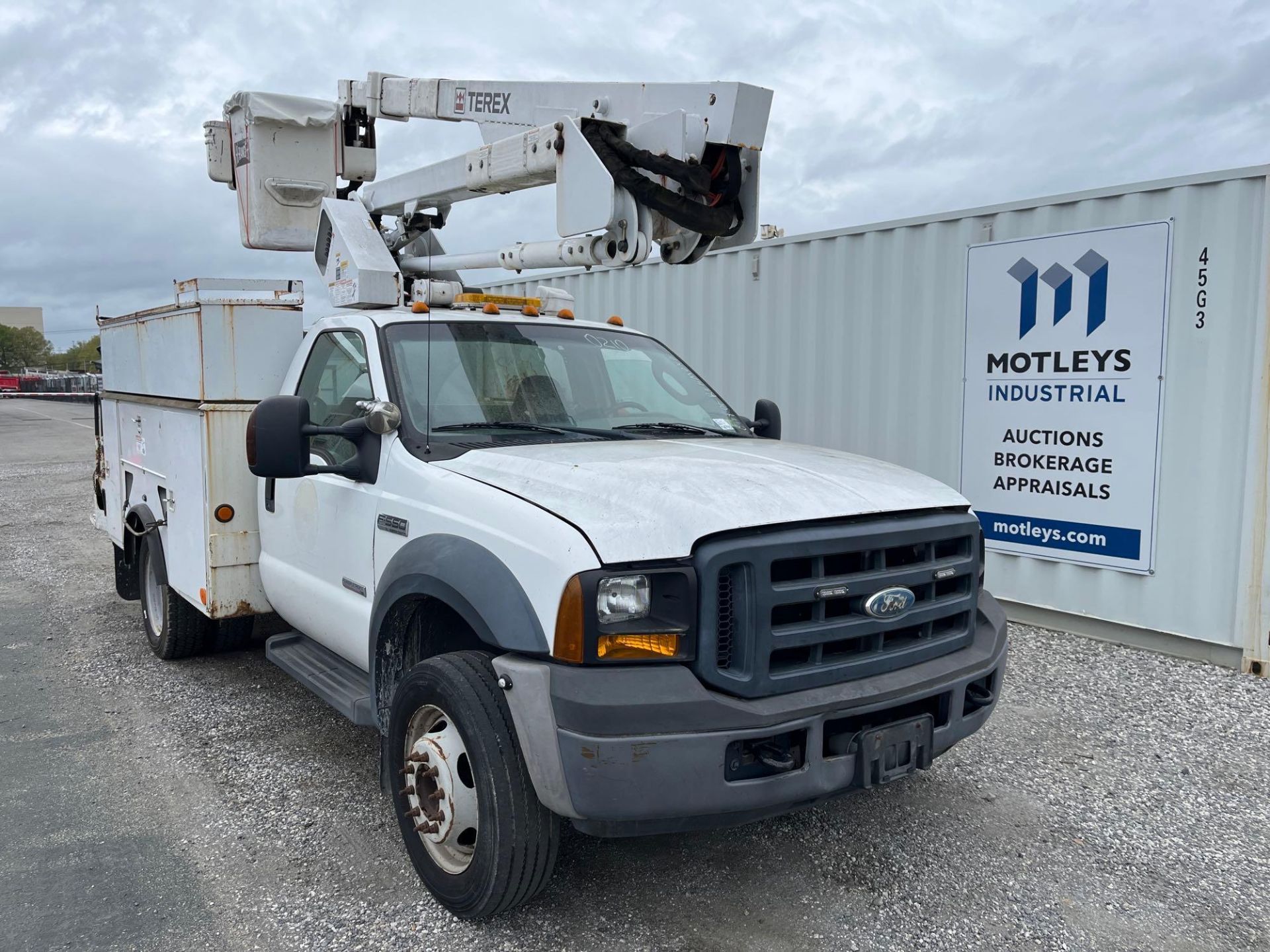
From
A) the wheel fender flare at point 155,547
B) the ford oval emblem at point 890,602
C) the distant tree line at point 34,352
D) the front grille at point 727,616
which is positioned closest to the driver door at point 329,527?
the wheel fender flare at point 155,547

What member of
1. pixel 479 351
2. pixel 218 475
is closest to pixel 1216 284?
pixel 479 351

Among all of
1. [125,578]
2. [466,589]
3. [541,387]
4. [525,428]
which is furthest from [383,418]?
[125,578]

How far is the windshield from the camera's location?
3889 millimetres

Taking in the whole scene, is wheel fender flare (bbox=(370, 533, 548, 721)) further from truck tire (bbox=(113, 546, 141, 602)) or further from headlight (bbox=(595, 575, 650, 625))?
truck tire (bbox=(113, 546, 141, 602))

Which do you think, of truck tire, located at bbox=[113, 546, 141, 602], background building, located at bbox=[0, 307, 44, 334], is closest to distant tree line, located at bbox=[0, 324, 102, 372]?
background building, located at bbox=[0, 307, 44, 334]

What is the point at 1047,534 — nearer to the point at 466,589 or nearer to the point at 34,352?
the point at 466,589

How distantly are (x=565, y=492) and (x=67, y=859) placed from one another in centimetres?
238

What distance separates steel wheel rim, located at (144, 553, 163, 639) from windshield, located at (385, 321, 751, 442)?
9.59 feet

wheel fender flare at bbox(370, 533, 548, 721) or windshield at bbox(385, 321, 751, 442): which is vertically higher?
windshield at bbox(385, 321, 751, 442)

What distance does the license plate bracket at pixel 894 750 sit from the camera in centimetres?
291

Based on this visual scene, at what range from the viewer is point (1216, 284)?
19.6 ft

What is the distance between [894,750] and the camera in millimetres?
2980

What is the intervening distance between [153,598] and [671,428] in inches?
151

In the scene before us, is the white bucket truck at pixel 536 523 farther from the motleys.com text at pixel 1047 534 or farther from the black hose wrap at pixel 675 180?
the motleys.com text at pixel 1047 534
